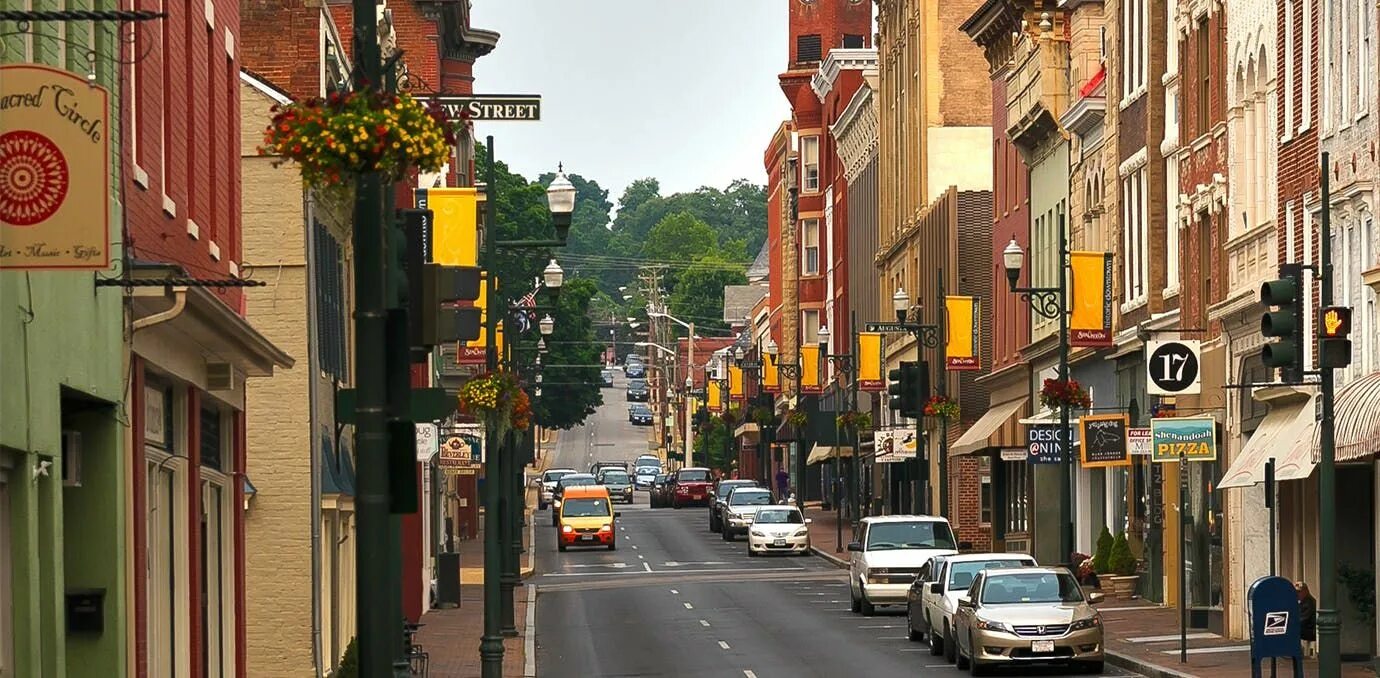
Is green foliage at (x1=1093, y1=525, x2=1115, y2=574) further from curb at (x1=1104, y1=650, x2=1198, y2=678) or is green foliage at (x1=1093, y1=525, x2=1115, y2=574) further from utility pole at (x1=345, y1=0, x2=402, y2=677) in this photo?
utility pole at (x1=345, y1=0, x2=402, y2=677)

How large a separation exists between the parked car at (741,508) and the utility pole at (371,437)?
66.0m

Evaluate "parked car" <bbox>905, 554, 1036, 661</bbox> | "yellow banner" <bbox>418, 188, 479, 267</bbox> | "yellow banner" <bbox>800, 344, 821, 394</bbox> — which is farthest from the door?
"yellow banner" <bbox>800, 344, 821, 394</bbox>

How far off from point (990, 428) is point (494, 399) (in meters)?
32.1

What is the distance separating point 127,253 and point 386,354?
15.8ft

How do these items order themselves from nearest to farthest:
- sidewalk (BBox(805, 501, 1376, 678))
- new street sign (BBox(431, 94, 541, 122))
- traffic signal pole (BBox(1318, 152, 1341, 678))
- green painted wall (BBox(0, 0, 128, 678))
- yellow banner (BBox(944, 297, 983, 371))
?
green painted wall (BBox(0, 0, 128, 678)), new street sign (BBox(431, 94, 541, 122)), traffic signal pole (BBox(1318, 152, 1341, 678)), sidewalk (BBox(805, 501, 1376, 678)), yellow banner (BBox(944, 297, 983, 371))

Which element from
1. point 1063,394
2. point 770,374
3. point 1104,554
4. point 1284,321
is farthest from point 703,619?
point 770,374

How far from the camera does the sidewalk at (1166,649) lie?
31859mm

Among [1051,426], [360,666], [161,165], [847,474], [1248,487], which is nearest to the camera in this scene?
[360,666]

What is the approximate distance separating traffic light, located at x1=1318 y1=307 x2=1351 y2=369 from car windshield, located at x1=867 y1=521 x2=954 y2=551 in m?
22.4

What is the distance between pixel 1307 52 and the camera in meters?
35.4

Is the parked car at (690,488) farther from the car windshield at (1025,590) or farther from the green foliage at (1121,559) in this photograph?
the car windshield at (1025,590)

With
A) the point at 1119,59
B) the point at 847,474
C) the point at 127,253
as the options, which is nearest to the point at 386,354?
the point at 127,253

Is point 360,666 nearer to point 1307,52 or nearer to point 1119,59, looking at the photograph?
point 1307,52

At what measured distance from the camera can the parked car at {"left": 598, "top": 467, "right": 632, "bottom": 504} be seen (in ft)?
358
